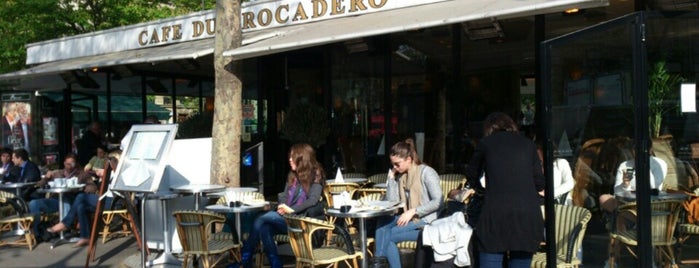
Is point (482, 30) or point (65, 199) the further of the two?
point (65, 199)

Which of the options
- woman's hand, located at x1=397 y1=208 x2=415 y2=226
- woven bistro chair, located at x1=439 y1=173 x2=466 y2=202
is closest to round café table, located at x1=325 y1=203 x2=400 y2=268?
woman's hand, located at x1=397 y1=208 x2=415 y2=226

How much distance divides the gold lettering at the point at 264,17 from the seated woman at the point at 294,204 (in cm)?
475

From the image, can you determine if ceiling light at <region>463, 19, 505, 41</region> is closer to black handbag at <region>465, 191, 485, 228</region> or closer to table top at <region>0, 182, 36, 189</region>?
black handbag at <region>465, 191, 485, 228</region>

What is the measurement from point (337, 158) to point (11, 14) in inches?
399

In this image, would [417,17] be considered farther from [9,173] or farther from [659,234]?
[9,173]

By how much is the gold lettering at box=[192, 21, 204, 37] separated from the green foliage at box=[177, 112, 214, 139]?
148 cm

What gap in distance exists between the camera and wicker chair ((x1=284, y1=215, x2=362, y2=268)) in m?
5.68

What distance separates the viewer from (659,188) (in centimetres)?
488

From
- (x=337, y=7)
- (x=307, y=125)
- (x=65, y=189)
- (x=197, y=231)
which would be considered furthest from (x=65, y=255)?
(x=337, y=7)

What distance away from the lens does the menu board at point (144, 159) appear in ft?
22.4

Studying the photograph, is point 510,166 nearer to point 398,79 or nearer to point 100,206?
point 100,206

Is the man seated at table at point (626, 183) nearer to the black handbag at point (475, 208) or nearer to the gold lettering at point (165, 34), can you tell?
the black handbag at point (475, 208)

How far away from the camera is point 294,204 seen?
6.73 meters

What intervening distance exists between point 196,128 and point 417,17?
593cm
